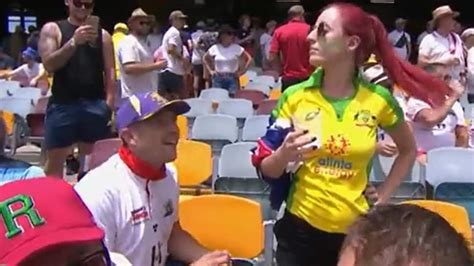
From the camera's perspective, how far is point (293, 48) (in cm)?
827

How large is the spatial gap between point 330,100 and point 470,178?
2.93 meters

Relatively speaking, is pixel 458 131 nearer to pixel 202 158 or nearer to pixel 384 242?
pixel 202 158

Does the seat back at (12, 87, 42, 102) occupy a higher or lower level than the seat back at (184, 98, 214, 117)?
lower

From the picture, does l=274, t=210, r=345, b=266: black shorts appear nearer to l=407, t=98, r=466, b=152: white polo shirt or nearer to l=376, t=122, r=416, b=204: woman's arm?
l=376, t=122, r=416, b=204: woman's arm

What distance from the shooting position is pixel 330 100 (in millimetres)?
2988

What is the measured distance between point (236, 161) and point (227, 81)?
532 centimetres

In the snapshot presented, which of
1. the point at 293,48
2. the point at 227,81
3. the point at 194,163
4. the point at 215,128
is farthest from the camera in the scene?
the point at 227,81

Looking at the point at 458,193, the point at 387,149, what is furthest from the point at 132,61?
the point at 387,149

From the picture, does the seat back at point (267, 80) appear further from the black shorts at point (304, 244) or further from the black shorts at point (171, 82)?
the black shorts at point (304, 244)

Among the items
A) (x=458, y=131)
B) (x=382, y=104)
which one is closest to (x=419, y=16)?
(x=458, y=131)

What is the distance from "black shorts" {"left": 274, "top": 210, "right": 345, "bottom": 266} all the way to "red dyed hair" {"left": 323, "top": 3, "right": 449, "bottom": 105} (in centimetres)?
56

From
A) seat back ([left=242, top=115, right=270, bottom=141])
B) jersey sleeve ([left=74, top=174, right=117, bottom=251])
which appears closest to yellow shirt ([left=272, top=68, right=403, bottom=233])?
jersey sleeve ([left=74, top=174, right=117, bottom=251])

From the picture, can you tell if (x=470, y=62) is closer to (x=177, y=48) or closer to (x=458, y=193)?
(x=177, y=48)

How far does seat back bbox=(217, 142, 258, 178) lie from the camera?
5.66 metres
